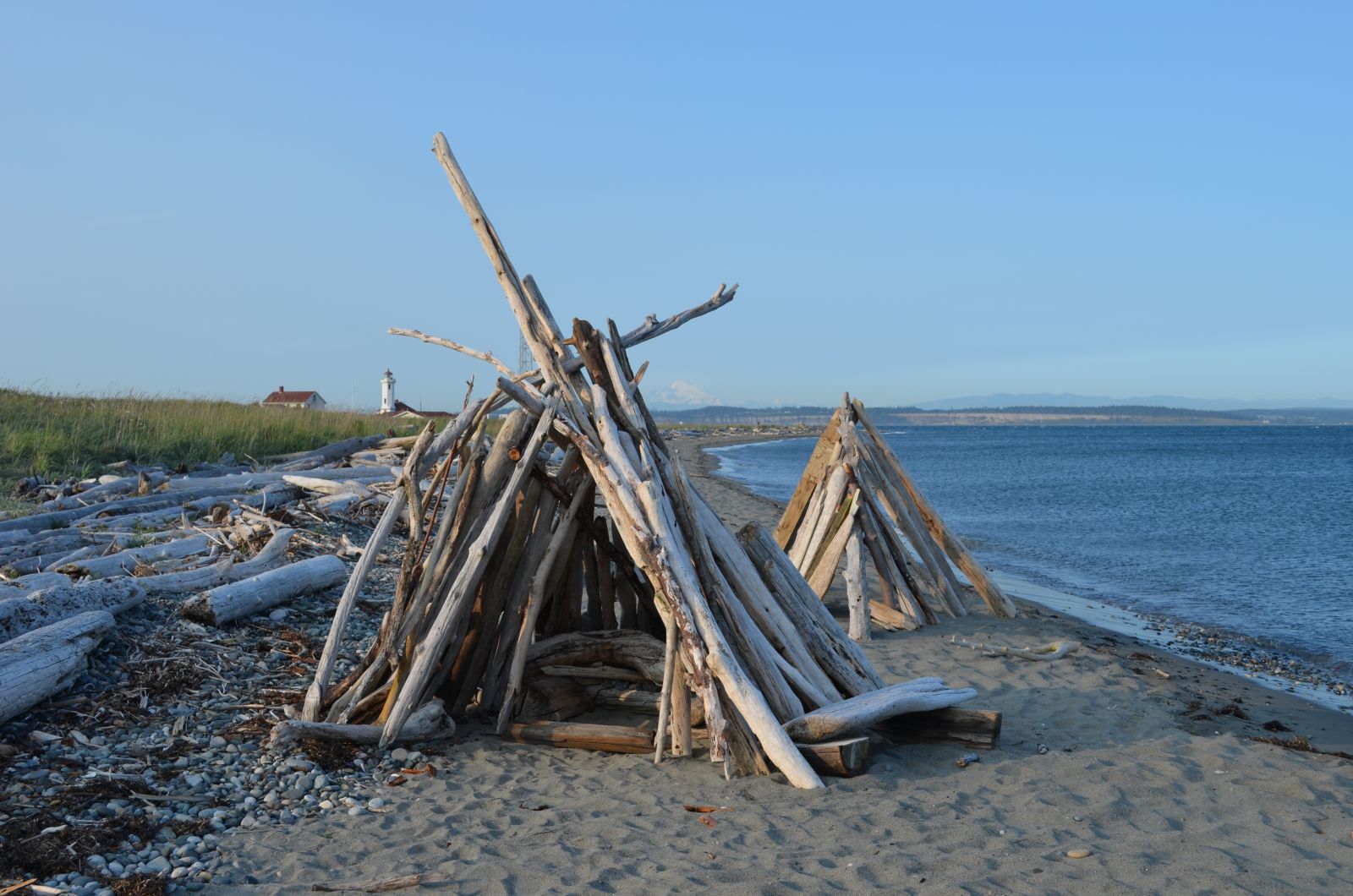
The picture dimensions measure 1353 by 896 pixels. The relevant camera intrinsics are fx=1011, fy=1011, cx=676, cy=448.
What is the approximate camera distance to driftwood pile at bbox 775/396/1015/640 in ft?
28.2

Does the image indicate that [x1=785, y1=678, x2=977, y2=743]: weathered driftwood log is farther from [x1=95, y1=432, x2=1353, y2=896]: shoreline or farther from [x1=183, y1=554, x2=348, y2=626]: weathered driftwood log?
[x1=183, y1=554, x2=348, y2=626]: weathered driftwood log

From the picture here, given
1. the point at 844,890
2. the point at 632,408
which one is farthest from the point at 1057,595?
the point at 844,890

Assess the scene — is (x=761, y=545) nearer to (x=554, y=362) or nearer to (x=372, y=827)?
(x=554, y=362)

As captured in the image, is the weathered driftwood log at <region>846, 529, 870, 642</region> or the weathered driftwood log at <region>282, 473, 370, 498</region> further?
the weathered driftwood log at <region>282, 473, 370, 498</region>

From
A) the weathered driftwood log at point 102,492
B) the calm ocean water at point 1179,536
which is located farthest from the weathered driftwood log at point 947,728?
the weathered driftwood log at point 102,492

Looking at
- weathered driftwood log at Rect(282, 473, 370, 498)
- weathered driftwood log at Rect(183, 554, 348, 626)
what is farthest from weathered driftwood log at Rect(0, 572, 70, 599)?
weathered driftwood log at Rect(282, 473, 370, 498)

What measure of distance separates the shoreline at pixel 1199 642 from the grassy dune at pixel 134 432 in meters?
11.4

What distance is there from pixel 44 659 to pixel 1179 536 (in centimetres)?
1941

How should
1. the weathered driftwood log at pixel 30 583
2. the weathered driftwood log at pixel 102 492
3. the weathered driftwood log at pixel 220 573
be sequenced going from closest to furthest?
1. the weathered driftwood log at pixel 30 583
2. the weathered driftwood log at pixel 220 573
3. the weathered driftwood log at pixel 102 492

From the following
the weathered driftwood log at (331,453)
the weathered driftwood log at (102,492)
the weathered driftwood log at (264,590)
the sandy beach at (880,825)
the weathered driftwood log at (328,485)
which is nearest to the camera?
the sandy beach at (880,825)

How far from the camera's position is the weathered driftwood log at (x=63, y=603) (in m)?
5.42

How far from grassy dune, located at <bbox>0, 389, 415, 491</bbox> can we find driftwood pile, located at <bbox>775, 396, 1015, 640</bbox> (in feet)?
31.3

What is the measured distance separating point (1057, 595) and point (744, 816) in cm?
942

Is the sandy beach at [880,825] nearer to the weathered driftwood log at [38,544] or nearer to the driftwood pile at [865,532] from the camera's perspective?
the driftwood pile at [865,532]
